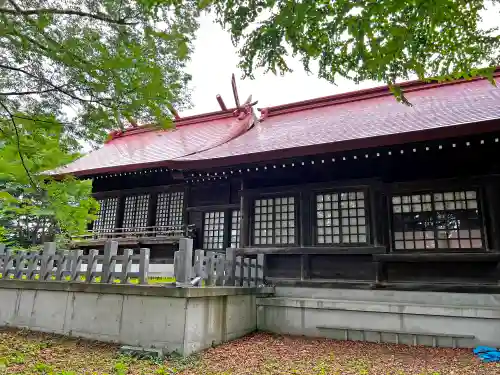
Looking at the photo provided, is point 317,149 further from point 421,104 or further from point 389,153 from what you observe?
point 421,104

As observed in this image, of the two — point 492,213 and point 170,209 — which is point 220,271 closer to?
point 170,209

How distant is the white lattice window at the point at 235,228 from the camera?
37.8 feet

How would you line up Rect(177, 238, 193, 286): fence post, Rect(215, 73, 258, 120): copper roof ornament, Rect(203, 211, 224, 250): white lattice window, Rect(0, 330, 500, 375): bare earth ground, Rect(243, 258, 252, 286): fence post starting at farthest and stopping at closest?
Rect(215, 73, 258, 120): copper roof ornament → Rect(203, 211, 224, 250): white lattice window → Rect(243, 258, 252, 286): fence post → Rect(177, 238, 193, 286): fence post → Rect(0, 330, 500, 375): bare earth ground

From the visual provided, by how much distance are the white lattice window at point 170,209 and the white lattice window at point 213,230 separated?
40.0 inches

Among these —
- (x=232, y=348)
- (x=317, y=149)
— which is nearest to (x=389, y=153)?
(x=317, y=149)

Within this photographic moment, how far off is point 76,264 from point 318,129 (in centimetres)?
775

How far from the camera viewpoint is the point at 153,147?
50.5 ft

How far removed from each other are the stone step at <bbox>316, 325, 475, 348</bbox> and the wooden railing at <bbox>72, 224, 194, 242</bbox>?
17.6 ft

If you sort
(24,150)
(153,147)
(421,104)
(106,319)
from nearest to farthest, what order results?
(24,150), (106,319), (421,104), (153,147)

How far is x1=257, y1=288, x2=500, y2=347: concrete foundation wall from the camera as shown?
7461mm

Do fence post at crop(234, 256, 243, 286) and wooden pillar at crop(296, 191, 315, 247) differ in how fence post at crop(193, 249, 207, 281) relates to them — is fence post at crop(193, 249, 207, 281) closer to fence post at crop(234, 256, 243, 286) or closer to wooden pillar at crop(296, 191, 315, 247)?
fence post at crop(234, 256, 243, 286)

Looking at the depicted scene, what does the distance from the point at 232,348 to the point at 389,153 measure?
5.34 metres

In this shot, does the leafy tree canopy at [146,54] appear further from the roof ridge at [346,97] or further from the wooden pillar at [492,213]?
the roof ridge at [346,97]

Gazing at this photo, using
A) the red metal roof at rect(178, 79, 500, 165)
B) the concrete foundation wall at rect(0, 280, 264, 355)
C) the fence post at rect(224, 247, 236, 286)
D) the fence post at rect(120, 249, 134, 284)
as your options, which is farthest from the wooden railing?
the fence post at rect(120, 249, 134, 284)
